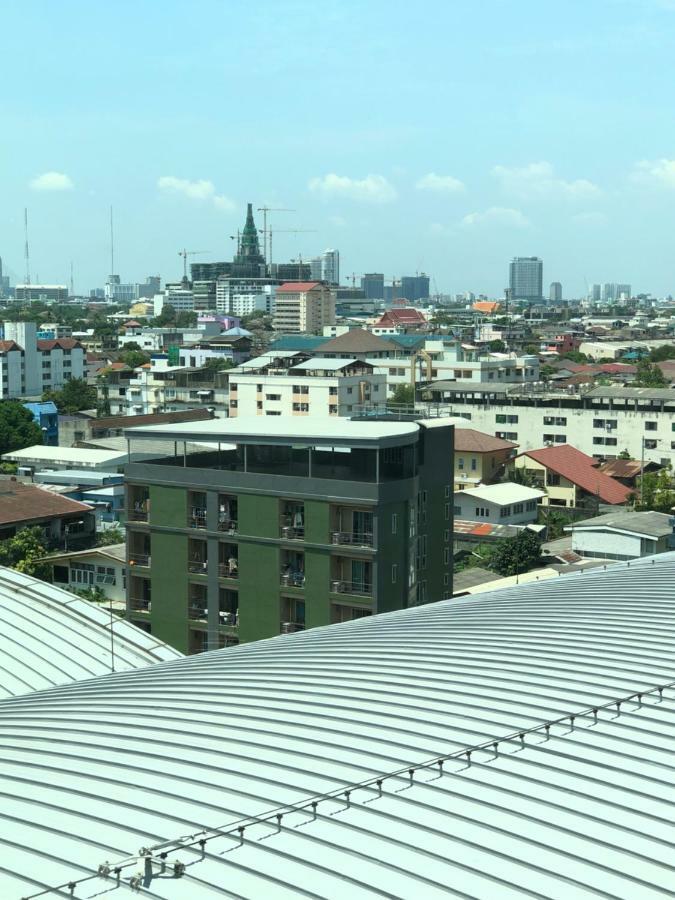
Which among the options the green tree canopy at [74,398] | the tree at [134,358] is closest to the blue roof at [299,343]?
the tree at [134,358]

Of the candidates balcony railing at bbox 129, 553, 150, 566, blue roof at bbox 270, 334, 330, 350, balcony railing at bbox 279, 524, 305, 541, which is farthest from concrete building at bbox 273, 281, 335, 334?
balcony railing at bbox 279, 524, 305, 541

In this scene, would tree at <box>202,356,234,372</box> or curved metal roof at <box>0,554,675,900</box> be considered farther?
tree at <box>202,356,234,372</box>

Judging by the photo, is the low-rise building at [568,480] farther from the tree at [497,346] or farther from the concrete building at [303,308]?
the concrete building at [303,308]

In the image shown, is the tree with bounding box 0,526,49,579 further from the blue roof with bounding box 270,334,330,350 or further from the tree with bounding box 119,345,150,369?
the tree with bounding box 119,345,150,369

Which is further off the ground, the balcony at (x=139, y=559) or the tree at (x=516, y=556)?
the balcony at (x=139, y=559)

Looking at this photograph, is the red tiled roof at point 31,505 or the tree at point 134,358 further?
the tree at point 134,358

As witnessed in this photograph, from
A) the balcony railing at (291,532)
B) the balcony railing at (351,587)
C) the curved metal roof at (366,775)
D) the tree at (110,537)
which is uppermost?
the curved metal roof at (366,775)

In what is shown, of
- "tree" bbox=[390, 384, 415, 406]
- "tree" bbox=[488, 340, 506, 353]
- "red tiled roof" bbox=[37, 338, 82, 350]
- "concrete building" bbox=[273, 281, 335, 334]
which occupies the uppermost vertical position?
"concrete building" bbox=[273, 281, 335, 334]

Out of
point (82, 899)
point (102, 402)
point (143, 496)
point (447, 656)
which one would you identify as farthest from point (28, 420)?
point (82, 899)
